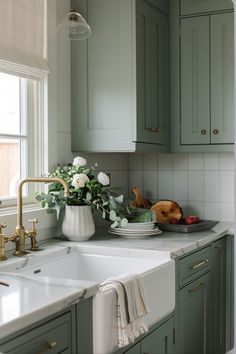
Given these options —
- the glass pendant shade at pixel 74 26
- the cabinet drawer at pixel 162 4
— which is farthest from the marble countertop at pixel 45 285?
the cabinet drawer at pixel 162 4

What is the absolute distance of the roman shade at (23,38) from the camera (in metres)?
2.42

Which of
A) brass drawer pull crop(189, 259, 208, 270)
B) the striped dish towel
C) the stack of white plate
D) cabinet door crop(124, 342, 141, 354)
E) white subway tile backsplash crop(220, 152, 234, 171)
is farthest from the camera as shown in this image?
white subway tile backsplash crop(220, 152, 234, 171)

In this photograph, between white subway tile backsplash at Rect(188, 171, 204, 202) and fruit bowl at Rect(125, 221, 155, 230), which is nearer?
fruit bowl at Rect(125, 221, 155, 230)

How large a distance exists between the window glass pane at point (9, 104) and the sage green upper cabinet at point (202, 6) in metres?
1.23

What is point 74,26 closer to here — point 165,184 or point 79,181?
point 79,181

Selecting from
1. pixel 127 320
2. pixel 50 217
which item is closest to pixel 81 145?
pixel 50 217

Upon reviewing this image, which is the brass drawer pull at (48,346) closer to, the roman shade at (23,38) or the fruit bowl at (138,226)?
the fruit bowl at (138,226)

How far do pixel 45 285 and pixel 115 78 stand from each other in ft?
4.71

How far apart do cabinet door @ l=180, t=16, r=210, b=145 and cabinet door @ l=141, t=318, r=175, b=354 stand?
49.2 inches

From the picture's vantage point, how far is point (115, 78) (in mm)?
2875

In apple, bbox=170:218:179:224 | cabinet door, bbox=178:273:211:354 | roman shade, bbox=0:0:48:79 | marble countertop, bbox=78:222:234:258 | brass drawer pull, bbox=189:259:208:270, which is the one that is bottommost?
cabinet door, bbox=178:273:211:354

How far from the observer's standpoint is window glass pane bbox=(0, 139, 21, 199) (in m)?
2.58

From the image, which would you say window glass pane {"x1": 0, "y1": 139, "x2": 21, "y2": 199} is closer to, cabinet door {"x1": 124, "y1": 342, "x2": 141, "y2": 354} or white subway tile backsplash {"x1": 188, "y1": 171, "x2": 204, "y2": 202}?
cabinet door {"x1": 124, "y1": 342, "x2": 141, "y2": 354}

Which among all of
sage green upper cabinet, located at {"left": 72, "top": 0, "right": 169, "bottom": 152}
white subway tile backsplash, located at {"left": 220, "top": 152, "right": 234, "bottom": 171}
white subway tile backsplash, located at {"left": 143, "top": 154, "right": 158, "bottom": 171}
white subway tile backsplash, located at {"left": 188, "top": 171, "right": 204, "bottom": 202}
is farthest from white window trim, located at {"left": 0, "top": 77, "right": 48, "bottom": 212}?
white subway tile backsplash, located at {"left": 220, "top": 152, "right": 234, "bottom": 171}
